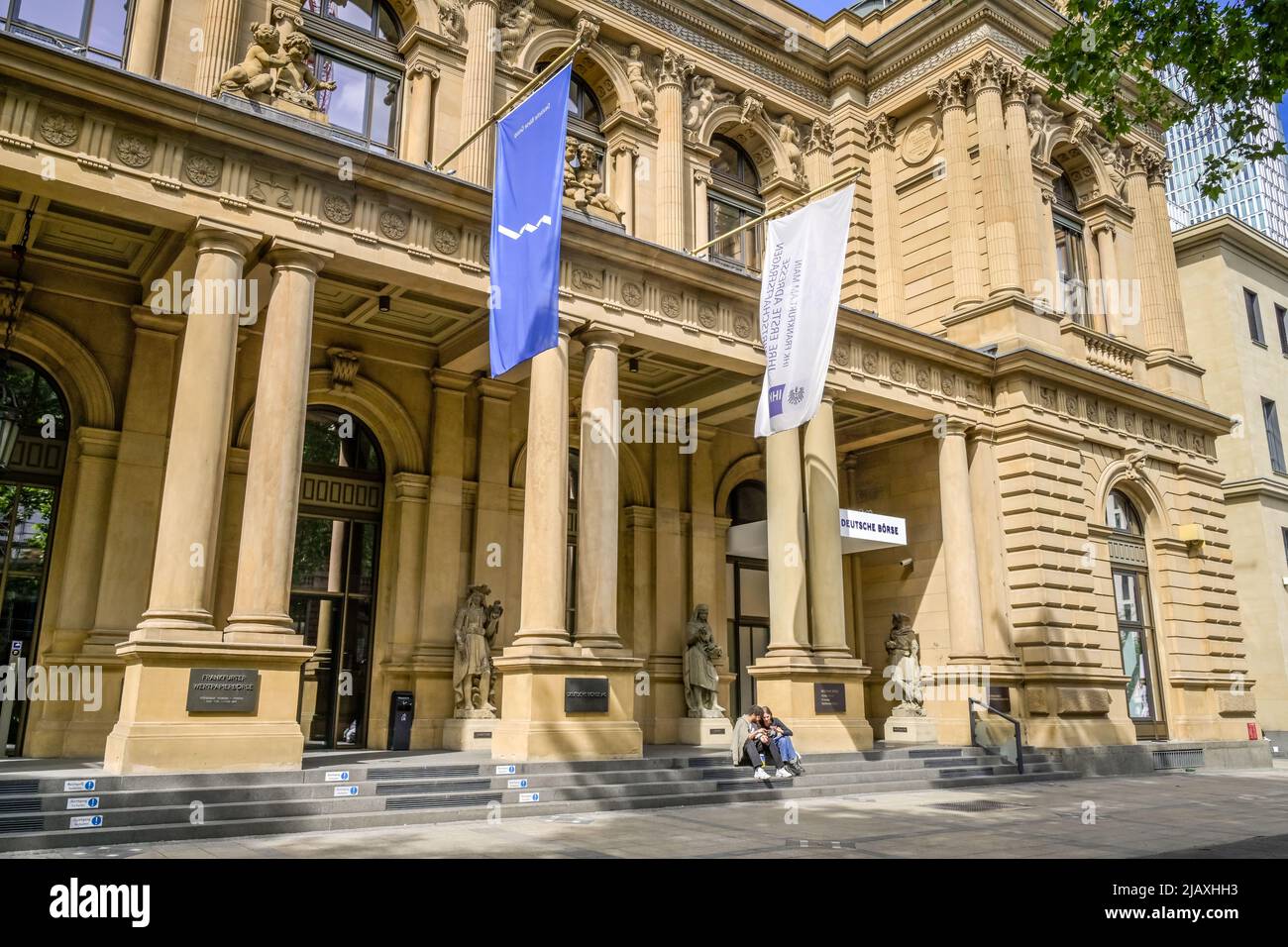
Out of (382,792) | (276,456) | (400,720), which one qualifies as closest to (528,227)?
(276,456)

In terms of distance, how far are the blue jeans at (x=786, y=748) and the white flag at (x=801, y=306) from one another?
199 inches

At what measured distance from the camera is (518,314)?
14.1m

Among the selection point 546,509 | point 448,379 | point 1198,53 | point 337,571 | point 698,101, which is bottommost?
point 337,571

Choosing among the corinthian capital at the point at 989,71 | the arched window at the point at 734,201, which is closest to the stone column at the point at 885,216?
the corinthian capital at the point at 989,71

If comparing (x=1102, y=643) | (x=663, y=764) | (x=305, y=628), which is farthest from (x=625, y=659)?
(x=1102, y=643)

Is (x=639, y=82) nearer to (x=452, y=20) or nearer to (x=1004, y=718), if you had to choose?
(x=452, y=20)

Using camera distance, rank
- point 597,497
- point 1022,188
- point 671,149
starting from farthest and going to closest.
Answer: point 1022,188 → point 671,149 → point 597,497

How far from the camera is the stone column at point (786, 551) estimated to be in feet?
61.8

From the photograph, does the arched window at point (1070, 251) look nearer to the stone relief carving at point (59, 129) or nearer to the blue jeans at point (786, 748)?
the blue jeans at point (786, 748)

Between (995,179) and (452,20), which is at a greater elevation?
(452,20)

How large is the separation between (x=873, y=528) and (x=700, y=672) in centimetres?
469

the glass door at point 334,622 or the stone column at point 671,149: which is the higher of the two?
the stone column at point 671,149

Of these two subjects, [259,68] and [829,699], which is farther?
[829,699]

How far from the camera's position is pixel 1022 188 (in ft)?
80.6
